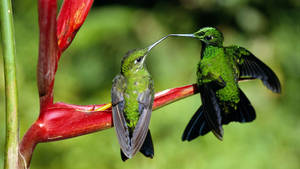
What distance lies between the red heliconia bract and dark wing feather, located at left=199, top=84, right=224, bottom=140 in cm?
2

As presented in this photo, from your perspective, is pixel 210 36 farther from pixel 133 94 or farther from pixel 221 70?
pixel 133 94

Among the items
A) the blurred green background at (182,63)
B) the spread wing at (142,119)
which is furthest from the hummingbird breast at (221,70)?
the blurred green background at (182,63)

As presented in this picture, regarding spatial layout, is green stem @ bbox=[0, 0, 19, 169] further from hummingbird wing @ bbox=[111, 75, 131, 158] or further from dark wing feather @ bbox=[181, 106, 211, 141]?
dark wing feather @ bbox=[181, 106, 211, 141]

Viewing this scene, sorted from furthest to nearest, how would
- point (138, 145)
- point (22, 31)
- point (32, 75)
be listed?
1. point (22, 31)
2. point (32, 75)
3. point (138, 145)

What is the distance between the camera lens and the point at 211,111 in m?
0.85

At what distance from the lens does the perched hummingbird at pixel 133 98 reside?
88cm

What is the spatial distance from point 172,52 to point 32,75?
85cm

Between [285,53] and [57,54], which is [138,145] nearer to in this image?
[57,54]

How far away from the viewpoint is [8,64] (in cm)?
70

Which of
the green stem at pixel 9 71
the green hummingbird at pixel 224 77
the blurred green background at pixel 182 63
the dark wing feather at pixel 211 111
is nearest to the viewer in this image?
the green stem at pixel 9 71

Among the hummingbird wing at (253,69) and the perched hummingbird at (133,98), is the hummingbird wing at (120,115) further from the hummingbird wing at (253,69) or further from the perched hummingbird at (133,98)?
the hummingbird wing at (253,69)

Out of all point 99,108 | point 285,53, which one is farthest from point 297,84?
point 99,108

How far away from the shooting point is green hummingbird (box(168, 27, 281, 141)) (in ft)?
3.08

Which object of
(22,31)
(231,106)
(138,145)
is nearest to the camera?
(138,145)
